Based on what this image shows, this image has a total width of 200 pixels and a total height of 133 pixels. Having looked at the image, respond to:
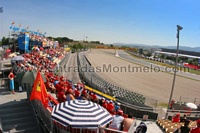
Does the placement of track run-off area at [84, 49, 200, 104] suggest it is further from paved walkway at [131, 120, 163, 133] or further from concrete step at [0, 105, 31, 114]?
concrete step at [0, 105, 31, 114]

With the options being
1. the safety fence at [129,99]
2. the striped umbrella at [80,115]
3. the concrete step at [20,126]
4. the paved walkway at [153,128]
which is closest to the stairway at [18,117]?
the concrete step at [20,126]

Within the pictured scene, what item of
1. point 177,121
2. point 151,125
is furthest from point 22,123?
point 177,121

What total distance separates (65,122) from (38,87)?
263 cm

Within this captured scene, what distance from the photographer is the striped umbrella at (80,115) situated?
5293 mm

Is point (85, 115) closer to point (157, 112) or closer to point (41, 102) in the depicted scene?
point (41, 102)

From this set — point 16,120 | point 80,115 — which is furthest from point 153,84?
point 80,115

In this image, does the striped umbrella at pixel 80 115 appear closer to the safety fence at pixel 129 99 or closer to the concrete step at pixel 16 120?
the concrete step at pixel 16 120

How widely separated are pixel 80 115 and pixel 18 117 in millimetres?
4408

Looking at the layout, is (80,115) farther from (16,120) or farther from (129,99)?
(129,99)

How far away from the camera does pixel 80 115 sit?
546 cm

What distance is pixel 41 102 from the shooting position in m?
7.50

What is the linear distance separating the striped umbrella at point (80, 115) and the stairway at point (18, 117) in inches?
109

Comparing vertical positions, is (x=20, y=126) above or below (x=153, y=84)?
above

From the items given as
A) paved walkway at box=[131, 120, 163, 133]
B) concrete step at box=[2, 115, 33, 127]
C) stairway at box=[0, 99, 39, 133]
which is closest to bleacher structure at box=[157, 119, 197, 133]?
paved walkway at box=[131, 120, 163, 133]
